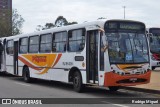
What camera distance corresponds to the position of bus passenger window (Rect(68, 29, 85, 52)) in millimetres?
17058

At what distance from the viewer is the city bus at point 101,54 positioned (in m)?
15.4

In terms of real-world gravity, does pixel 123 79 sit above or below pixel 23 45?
below

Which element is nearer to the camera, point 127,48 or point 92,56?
point 127,48

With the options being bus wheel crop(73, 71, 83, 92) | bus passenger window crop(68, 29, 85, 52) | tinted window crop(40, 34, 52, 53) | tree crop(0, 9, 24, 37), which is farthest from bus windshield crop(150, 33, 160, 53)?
tree crop(0, 9, 24, 37)

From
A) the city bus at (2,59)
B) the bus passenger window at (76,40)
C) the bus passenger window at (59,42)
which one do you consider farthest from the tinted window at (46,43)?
the city bus at (2,59)

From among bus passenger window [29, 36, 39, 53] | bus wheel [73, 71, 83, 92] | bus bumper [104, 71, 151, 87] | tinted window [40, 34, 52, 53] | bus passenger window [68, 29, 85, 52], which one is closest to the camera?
bus bumper [104, 71, 151, 87]

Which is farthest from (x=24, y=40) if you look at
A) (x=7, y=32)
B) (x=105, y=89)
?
(x=7, y=32)

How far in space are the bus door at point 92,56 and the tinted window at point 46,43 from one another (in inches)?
159

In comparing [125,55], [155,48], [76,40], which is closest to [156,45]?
[155,48]

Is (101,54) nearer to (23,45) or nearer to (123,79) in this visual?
(123,79)

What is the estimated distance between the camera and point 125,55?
15.6 m

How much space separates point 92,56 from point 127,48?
147 centimetres

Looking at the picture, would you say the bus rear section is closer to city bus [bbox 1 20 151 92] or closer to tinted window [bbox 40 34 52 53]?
city bus [bbox 1 20 151 92]

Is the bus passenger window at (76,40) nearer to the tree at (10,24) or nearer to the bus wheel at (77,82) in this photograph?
the bus wheel at (77,82)
